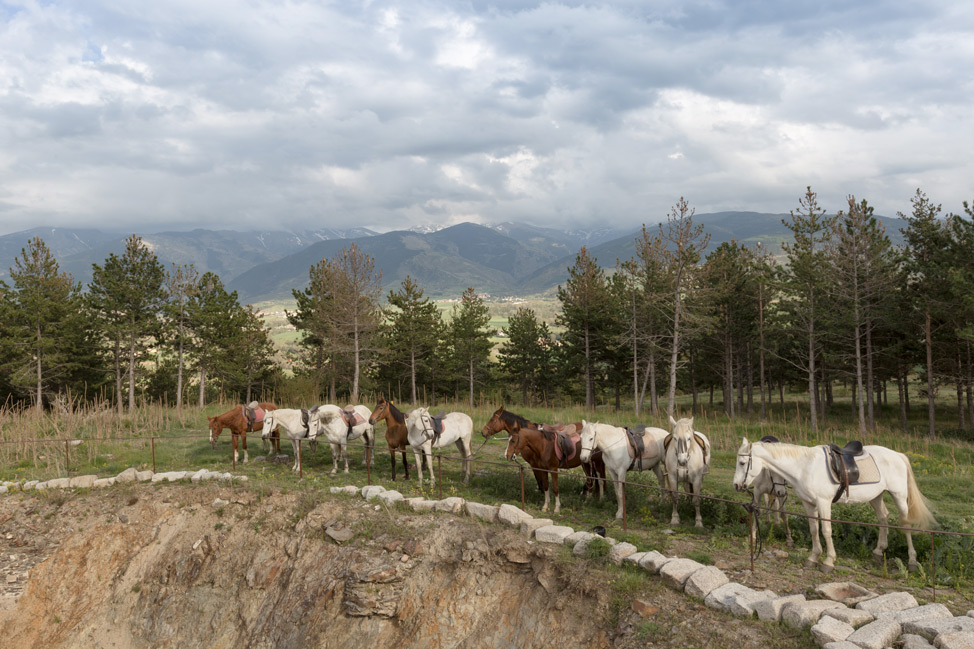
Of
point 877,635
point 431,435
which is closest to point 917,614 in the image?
point 877,635

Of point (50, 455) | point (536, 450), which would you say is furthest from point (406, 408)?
point (536, 450)

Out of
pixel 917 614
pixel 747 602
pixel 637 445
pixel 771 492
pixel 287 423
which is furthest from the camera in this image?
pixel 287 423

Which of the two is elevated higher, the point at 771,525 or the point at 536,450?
the point at 536,450

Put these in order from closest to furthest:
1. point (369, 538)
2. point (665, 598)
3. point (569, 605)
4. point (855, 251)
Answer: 1. point (665, 598)
2. point (569, 605)
3. point (369, 538)
4. point (855, 251)

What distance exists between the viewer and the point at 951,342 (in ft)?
86.1

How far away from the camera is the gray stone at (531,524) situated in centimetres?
1055

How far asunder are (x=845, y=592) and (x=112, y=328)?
116 feet

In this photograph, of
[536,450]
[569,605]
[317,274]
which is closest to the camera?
[569,605]

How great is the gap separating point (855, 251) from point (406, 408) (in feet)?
79.7

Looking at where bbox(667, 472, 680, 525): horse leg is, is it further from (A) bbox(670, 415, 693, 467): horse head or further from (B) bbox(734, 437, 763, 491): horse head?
(B) bbox(734, 437, 763, 491): horse head

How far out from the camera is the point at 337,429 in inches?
630

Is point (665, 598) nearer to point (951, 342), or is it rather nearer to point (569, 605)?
point (569, 605)

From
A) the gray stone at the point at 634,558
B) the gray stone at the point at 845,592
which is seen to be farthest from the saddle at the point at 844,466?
the gray stone at the point at 634,558

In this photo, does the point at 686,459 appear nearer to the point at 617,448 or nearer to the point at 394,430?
the point at 617,448
